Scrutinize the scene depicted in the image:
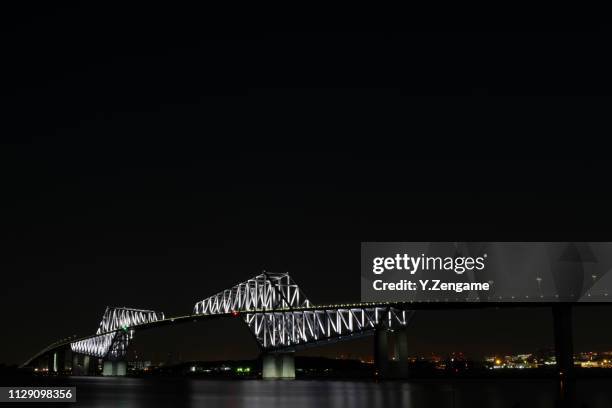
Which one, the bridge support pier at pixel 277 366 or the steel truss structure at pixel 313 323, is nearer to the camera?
the steel truss structure at pixel 313 323

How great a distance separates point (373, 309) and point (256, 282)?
55008 mm

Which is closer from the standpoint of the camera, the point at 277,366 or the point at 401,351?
the point at 401,351

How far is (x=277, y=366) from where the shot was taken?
170 m

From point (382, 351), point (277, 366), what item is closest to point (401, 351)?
point (382, 351)

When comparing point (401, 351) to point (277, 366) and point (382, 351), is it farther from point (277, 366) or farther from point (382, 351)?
point (277, 366)

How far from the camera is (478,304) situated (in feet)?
371

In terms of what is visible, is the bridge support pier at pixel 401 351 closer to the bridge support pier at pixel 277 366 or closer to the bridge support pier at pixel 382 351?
the bridge support pier at pixel 382 351

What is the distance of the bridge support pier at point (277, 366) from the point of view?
16788 centimetres

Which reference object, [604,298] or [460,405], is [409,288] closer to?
[604,298]

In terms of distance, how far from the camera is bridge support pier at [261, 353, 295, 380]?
16788 centimetres

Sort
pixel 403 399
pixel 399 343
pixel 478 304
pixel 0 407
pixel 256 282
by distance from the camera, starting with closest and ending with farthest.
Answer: pixel 0 407 → pixel 403 399 → pixel 478 304 → pixel 399 343 → pixel 256 282

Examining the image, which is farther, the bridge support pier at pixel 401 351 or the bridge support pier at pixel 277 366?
the bridge support pier at pixel 277 366

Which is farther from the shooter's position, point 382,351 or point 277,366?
point 277,366

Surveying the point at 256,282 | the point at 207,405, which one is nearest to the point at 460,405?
the point at 207,405
